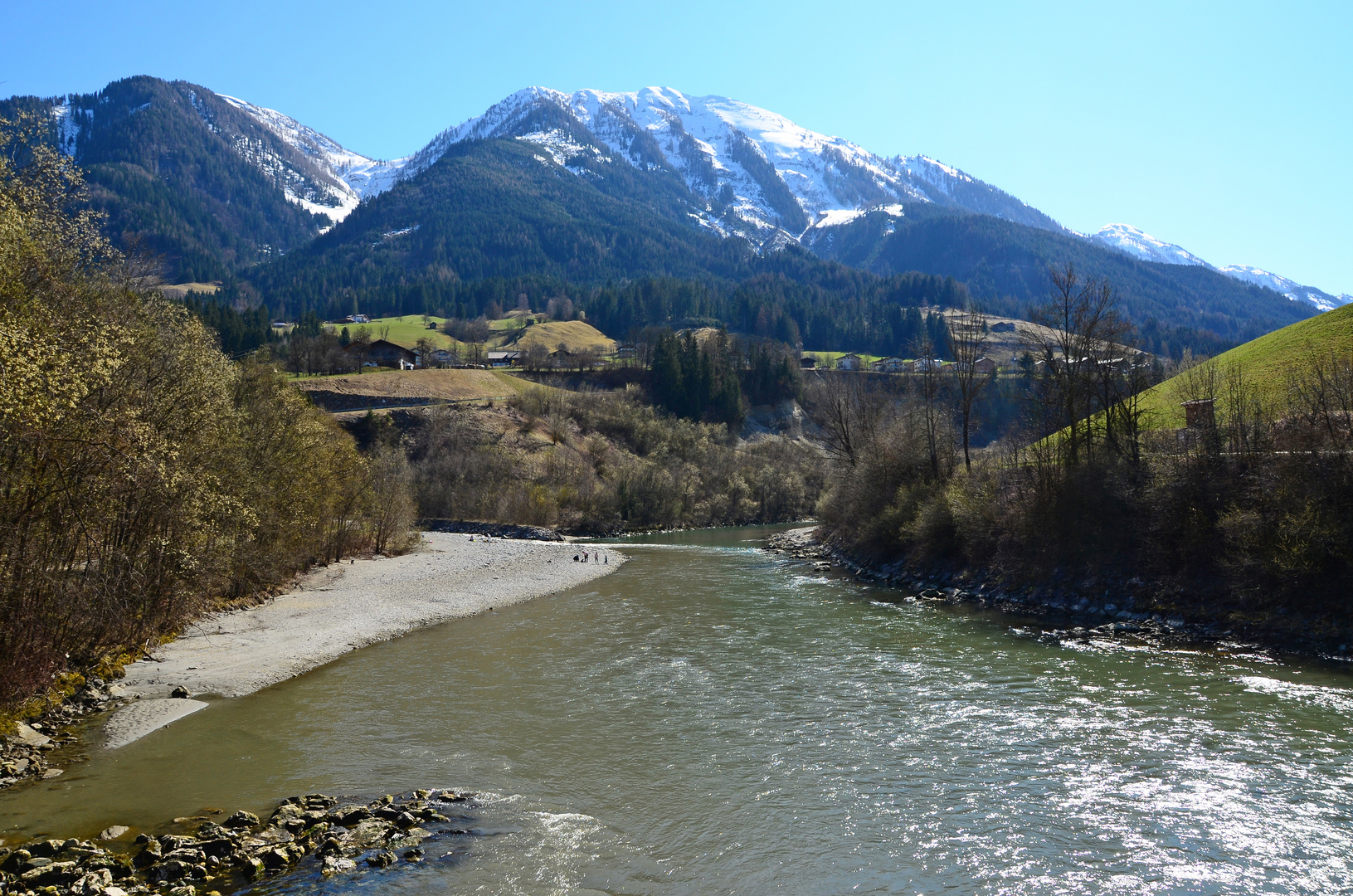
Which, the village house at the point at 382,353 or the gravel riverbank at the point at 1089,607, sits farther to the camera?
the village house at the point at 382,353

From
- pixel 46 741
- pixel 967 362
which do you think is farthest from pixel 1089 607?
pixel 46 741

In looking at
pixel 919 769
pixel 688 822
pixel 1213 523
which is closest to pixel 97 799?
pixel 688 822

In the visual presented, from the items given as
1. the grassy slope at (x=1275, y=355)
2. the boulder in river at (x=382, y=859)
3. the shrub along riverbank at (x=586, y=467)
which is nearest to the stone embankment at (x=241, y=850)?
the boulder in river at (x=382, y=859)

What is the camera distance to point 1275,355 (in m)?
41.4

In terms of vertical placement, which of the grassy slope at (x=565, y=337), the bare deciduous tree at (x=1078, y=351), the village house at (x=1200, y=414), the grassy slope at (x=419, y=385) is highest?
the grassy slope at (x=565, y=337)

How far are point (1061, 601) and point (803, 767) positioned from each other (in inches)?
832

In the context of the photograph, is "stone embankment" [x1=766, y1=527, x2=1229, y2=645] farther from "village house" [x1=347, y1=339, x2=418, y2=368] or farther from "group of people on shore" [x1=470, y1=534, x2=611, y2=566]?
"village house" [x1=347, y1=339, x2=418, y2=368]

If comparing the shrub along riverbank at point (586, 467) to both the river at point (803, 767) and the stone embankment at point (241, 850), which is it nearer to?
the river at point (803, 767)

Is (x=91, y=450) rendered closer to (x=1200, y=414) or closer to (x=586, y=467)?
(x=1200, y=414)

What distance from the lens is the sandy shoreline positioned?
20031 mm

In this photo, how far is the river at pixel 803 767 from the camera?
37.8 feet

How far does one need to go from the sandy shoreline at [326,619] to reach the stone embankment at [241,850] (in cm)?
583

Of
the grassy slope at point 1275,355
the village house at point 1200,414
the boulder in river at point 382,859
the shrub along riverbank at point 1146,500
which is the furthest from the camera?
the grassy slope at point 1275,355

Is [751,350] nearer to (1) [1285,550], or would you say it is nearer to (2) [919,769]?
(1) [1285,550]
